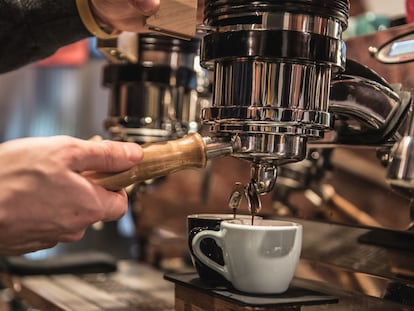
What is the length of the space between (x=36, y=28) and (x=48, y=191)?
387 millimetres

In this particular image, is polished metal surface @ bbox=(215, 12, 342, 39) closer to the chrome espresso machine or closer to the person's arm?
the chrome espresso machine

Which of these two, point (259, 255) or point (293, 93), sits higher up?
point (293, 93)

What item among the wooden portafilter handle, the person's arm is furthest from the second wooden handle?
the person's arm

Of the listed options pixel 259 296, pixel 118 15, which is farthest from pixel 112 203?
pixel 118 15

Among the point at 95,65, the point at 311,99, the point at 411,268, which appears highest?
the point at 95,65

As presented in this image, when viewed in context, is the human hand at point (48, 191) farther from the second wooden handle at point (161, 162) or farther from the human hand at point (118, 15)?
the human hand at point (118, 15)

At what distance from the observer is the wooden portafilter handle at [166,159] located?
484 millimetres

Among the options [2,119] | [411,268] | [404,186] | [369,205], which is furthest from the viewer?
[2,119]

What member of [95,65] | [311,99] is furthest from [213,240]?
[95,65]

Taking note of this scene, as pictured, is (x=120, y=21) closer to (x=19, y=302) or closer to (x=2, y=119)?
(x=19, y=302)

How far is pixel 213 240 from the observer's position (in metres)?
0.55

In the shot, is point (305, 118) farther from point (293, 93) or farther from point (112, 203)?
point (112, 203)

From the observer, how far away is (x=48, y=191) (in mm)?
436

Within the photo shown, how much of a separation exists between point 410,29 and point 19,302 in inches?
24.8
